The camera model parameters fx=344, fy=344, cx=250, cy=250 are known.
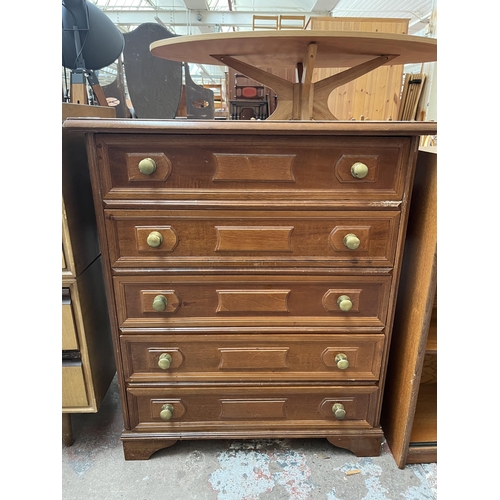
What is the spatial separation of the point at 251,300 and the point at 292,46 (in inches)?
29.4

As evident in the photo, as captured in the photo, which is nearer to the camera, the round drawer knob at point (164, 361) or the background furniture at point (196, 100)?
the round drawer knob at point (164, 361)

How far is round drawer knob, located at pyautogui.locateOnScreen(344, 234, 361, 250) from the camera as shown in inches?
37.6

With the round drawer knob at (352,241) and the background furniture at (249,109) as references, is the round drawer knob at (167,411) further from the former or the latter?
the background furniture at (249,109)

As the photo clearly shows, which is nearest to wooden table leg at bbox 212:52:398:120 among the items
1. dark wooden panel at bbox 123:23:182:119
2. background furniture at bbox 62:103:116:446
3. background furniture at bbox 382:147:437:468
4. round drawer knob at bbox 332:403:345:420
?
background furniture at bbox 382:147:437:468

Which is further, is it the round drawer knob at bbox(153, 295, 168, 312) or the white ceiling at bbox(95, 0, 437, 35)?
the white ceiling at bbox(95, 0, 437, 35)

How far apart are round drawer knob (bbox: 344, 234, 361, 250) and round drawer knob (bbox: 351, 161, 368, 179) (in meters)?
0.16

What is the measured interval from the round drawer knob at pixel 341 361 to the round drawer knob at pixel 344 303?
0.56ft

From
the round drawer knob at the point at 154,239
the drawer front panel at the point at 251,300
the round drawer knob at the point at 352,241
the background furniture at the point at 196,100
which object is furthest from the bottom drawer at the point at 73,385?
the background furniture at the point at 196,100

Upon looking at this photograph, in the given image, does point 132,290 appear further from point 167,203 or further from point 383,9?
point 383,9

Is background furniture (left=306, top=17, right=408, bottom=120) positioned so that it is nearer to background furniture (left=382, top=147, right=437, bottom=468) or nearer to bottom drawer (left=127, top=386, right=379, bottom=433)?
background furniture (left=382, top=147, right=437, bottom=468)

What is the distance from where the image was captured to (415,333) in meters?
1.07

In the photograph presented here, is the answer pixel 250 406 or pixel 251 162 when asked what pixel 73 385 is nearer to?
pixel 250 406

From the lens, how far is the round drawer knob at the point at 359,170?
90 centimetres

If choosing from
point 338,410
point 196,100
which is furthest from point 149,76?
point 338,410
